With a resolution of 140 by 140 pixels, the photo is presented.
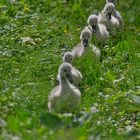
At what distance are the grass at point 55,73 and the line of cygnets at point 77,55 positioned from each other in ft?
0.40

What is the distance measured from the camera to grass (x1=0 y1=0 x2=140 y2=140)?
17.0 ft

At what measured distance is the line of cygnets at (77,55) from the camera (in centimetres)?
651

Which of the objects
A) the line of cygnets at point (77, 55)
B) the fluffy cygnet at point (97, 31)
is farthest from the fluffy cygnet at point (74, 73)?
the fluffy cygnet at point (97, 31)

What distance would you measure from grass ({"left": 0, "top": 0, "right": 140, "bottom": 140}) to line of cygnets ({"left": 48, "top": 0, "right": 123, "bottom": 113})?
0.12 m

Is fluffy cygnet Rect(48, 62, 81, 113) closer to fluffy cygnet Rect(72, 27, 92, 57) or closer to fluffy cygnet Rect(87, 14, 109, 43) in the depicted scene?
fluffy cygnet Rect(72, 27, 92, 57)

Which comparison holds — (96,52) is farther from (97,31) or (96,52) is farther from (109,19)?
(109,19)

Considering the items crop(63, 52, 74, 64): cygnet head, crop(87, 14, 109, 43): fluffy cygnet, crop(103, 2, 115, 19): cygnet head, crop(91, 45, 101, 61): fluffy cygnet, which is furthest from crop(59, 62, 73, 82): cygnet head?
crop(103, 2, 115, 19): cygnet head

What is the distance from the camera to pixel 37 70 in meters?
8.09

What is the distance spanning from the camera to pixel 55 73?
802 centimetres

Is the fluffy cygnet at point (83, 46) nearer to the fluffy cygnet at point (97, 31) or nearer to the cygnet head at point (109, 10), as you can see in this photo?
the fluffy cygnet at point (97, 31)

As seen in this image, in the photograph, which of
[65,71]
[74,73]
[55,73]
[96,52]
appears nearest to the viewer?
[65,71]

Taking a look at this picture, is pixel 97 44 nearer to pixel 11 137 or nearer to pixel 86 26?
pixel 86 26

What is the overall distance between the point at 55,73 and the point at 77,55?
22.5 inches

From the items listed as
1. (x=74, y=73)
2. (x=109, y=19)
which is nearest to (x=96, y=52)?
(x=74, y=73)
